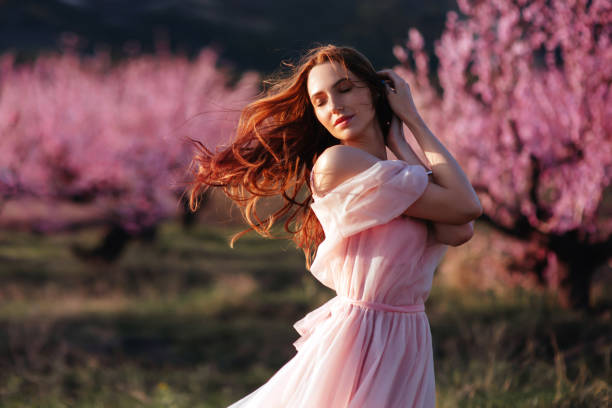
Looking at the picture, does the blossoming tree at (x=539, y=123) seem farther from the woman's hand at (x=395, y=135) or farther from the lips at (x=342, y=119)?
the lips at (x=342, y=119)

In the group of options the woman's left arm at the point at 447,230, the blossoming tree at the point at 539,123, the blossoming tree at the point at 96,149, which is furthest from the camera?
the blossoming tree at the point at 96,149

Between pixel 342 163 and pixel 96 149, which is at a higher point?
pixel 96 149

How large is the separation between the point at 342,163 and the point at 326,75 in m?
0.36

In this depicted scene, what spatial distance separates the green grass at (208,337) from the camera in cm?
367

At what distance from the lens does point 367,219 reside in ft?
6.02

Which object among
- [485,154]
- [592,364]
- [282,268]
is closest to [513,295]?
[485,154]

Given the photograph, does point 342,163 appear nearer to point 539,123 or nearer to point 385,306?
point 385,306

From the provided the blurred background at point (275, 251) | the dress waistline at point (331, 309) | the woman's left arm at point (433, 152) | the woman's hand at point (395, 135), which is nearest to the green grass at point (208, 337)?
the blurred background at point (275, 251)

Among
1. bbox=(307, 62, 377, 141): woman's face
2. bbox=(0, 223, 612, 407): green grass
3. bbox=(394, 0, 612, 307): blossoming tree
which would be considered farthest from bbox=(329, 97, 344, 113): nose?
bbox=(394, 0, 612, 307): blossoming tree

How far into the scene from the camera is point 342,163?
1896 mm

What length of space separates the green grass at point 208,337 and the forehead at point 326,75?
2080 millimetres

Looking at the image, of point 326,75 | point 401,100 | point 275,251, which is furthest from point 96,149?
point 401,100

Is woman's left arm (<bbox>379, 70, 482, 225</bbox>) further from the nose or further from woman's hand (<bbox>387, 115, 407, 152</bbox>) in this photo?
the nose

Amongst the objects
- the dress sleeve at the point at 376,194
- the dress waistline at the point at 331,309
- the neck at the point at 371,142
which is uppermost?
the neck at the point at 371,142
